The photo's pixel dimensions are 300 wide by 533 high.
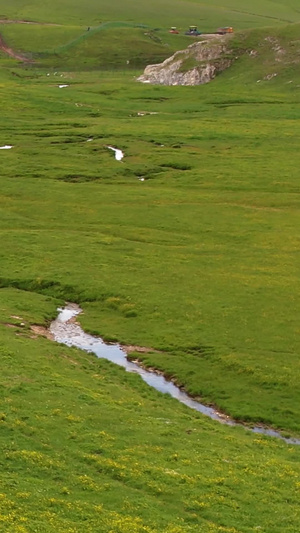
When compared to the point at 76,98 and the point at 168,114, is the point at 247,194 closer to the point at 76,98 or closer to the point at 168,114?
the point at 168,114

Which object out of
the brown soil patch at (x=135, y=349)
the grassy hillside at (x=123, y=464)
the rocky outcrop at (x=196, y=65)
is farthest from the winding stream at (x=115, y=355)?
the rocky outcrop at (x=196, y=65)

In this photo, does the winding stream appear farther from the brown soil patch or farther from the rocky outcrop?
the rocky outcrop

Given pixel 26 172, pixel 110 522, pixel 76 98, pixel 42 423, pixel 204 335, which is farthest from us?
pixel 76 98

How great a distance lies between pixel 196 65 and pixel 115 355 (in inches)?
4650

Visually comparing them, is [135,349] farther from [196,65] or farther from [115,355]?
[196,65]

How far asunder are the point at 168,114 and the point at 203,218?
56.2m

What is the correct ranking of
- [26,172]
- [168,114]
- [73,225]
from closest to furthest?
[73,225] < [26,172] < [168,114]

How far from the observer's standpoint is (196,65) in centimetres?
15912

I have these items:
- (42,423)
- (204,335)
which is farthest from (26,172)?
(42,423)

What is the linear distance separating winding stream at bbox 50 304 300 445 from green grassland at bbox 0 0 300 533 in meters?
0.63

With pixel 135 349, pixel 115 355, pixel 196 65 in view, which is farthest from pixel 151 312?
pixel 196 65

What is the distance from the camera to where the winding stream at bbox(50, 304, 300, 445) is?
4291 cm

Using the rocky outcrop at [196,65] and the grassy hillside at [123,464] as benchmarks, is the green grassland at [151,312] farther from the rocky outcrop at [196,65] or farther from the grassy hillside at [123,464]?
the rocky outcrop at [196,65]

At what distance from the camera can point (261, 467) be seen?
35.7m
